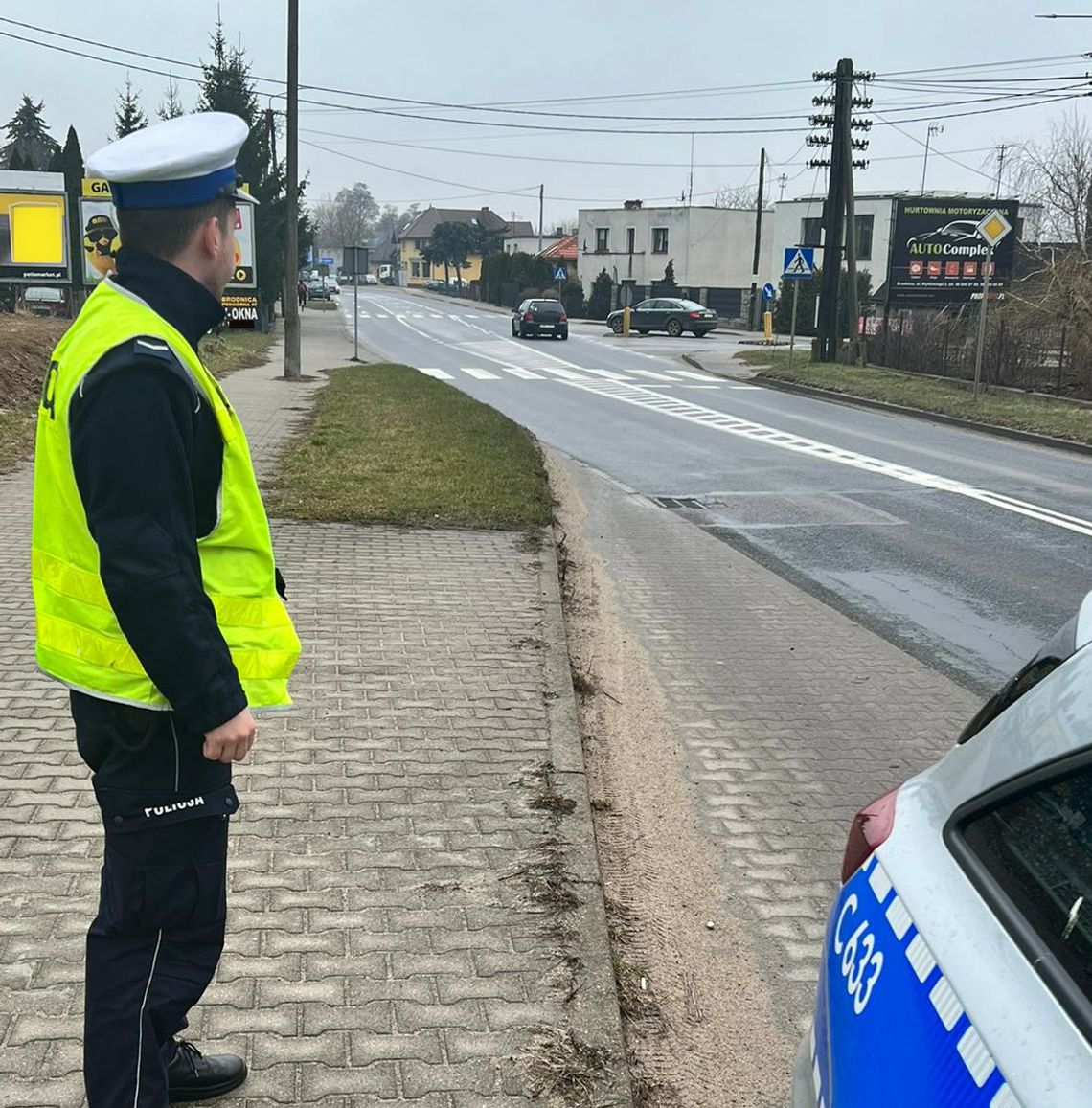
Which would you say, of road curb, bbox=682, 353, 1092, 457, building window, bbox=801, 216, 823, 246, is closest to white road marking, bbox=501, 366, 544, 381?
road curb, bbox=682, 353, 1092, 457

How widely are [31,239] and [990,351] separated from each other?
1852 centimetres

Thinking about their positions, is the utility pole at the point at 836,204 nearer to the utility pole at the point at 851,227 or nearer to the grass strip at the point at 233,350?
the utility pole at the point at 851,227

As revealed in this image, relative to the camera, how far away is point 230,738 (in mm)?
2176

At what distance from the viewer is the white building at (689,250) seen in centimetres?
7025

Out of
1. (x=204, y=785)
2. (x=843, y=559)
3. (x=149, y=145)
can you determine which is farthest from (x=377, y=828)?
(x=843, y=559)

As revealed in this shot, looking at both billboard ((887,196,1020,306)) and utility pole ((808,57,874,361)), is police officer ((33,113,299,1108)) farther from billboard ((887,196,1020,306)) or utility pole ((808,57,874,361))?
billboard ((887,196,1020,306))

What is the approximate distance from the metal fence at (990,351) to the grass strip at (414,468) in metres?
11.7

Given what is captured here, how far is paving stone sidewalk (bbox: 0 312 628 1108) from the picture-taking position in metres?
2.86

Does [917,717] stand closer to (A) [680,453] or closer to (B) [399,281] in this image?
(A) [680,453]

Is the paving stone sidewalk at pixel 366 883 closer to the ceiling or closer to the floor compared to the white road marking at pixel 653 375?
closer to the floor

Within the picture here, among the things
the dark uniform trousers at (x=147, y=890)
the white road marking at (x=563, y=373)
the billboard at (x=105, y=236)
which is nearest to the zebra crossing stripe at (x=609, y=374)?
the white road marking at (x=563, y=373)

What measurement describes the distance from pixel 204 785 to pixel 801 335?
55.1 m

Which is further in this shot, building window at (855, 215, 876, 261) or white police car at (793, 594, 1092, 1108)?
building window at (855, 215, 876, 261)

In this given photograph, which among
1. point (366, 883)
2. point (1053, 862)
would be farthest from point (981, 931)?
point (366, 883)
